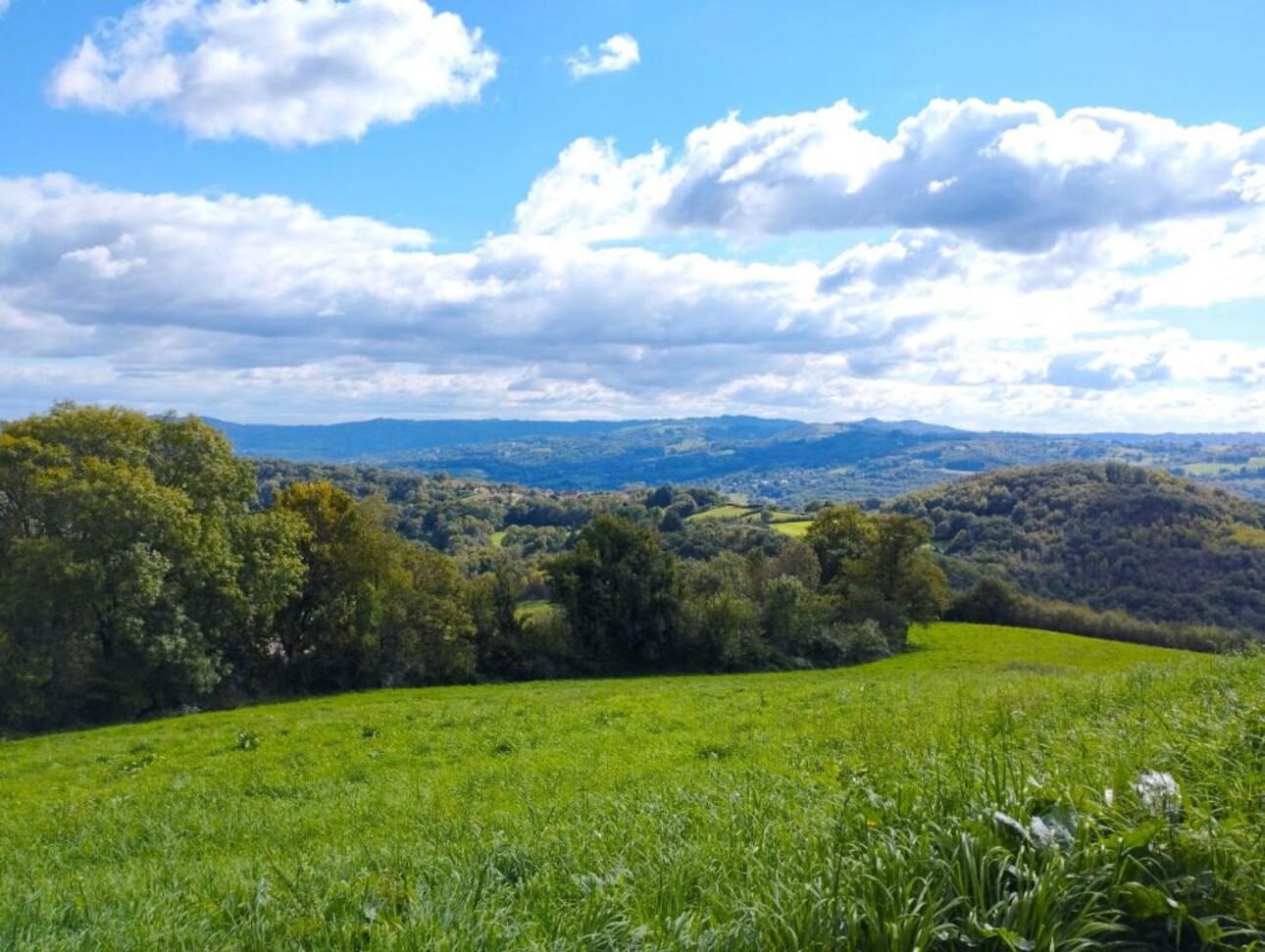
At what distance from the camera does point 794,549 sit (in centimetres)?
5984

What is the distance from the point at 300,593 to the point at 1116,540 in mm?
94776

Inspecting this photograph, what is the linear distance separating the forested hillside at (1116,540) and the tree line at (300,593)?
112 feet

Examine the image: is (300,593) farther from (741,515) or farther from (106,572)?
(741,515)

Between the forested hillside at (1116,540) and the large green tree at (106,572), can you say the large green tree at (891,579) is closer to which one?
the forested hillside at (1116,540)

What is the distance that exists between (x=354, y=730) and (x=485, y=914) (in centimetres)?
1459

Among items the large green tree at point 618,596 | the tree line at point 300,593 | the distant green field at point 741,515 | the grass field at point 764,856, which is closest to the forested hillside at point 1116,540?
the distant green field at point 741,515

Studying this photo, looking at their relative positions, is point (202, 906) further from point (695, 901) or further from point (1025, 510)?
point (1025, 510)

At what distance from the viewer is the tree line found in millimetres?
28609

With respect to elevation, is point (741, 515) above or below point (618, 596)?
below

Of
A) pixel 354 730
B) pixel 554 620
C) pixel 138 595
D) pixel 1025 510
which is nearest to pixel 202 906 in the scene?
pixel 354 730

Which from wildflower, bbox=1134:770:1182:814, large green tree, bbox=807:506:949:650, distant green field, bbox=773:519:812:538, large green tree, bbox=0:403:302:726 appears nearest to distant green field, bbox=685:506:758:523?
distant green field, bbox=773:519:812:538

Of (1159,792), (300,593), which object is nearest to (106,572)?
(300,593)

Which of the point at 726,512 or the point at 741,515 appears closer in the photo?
the point at 741,515

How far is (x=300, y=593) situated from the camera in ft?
121
